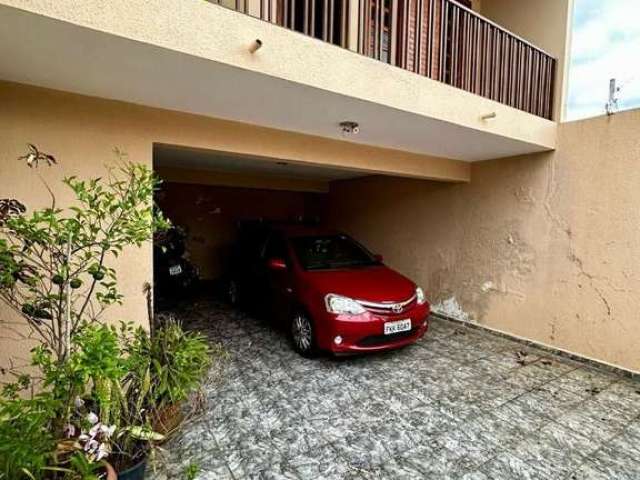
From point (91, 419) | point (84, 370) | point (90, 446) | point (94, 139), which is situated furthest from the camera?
point (94, 139)

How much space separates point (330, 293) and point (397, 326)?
2.87 feet

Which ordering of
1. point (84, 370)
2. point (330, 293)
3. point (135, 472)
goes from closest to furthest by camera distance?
point (84, 370), point (135, 472), point (330, 293)

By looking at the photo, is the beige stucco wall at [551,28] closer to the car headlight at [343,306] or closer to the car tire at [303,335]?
the car headlight at [343,306]

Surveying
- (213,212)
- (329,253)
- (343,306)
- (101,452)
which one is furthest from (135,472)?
(213,212)

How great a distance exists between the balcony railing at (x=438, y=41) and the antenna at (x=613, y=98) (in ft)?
2.23

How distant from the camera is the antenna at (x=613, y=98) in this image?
3789mm

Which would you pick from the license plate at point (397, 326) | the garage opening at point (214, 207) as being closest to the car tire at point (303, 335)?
the license plate at point (397, 326)

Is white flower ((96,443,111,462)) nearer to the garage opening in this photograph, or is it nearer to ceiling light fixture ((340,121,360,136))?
ceiling light fixture ((340,121,360,136))

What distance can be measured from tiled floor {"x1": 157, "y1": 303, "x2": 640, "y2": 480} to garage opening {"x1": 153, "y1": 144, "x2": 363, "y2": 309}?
277cm

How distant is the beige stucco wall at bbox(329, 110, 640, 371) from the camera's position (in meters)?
3.82

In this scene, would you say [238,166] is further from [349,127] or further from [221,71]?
[221,71]

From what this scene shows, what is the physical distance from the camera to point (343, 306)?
3.74m

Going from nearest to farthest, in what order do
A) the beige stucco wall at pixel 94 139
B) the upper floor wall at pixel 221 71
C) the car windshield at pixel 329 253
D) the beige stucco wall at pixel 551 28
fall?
the upper floor wall at pixel 221 71, the beige stucco wall at pixel 94 139, the beige stucco wall at pixel 551 28, the car windshield at pixel 329 253

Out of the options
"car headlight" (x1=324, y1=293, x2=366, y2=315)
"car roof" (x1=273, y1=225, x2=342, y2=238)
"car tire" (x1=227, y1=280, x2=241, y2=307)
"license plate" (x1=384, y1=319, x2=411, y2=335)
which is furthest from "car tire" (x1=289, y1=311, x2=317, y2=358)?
"car tire" (x1=227, y1=280, x2=241, y2=307)
